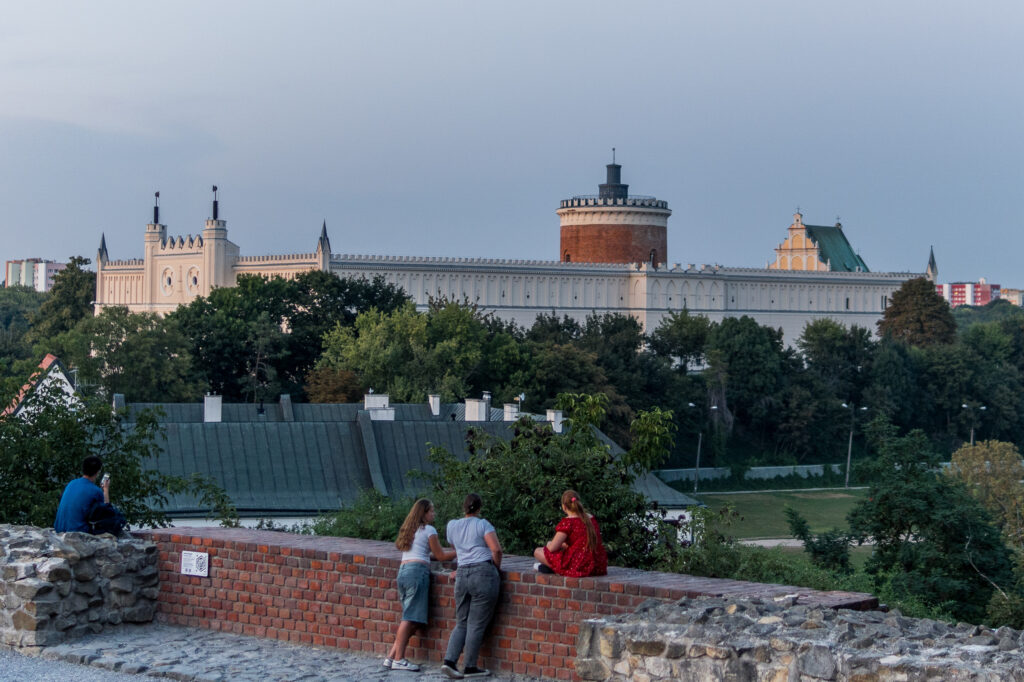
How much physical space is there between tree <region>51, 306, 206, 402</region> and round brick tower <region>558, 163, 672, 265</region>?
4873 cm

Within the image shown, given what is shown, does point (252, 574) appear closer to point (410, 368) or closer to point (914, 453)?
point (914, 453)

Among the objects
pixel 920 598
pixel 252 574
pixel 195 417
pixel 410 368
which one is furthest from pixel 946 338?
pixel 252 574

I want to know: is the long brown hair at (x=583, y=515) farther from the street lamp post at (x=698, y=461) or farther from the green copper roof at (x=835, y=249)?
the green copper roof at (x=835, y=249)

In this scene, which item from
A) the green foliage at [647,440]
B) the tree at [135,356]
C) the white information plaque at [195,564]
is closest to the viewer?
the white information plaque at [195,564]

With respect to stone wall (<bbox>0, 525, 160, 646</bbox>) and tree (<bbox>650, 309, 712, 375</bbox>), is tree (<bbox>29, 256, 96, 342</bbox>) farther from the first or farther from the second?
stone wall (<bbox>0, 525, 160, 646</bbox>)

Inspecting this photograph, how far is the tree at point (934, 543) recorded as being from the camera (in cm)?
2631

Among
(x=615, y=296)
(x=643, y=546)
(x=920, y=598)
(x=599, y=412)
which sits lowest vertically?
(x=920, y=598)

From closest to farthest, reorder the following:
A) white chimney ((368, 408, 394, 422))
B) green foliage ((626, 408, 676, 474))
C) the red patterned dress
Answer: the red patterned dress, green foliage ((626, 408, 676, 474)), white chimney ((368, 408, 394, 422))

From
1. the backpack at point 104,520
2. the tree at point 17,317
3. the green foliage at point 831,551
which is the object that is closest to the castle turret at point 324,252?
the tree at point 17,317

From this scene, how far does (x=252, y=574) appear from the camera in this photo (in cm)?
1149

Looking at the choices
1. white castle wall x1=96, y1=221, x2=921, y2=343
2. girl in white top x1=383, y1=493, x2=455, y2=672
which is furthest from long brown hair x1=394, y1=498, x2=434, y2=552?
white castle wall x1=96, y1=221, x2=921, y2=343

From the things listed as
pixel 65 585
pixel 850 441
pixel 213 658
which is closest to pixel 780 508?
pixel 850 441

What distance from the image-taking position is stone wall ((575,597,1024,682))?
8.00 metres

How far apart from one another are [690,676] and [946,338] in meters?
89.3
